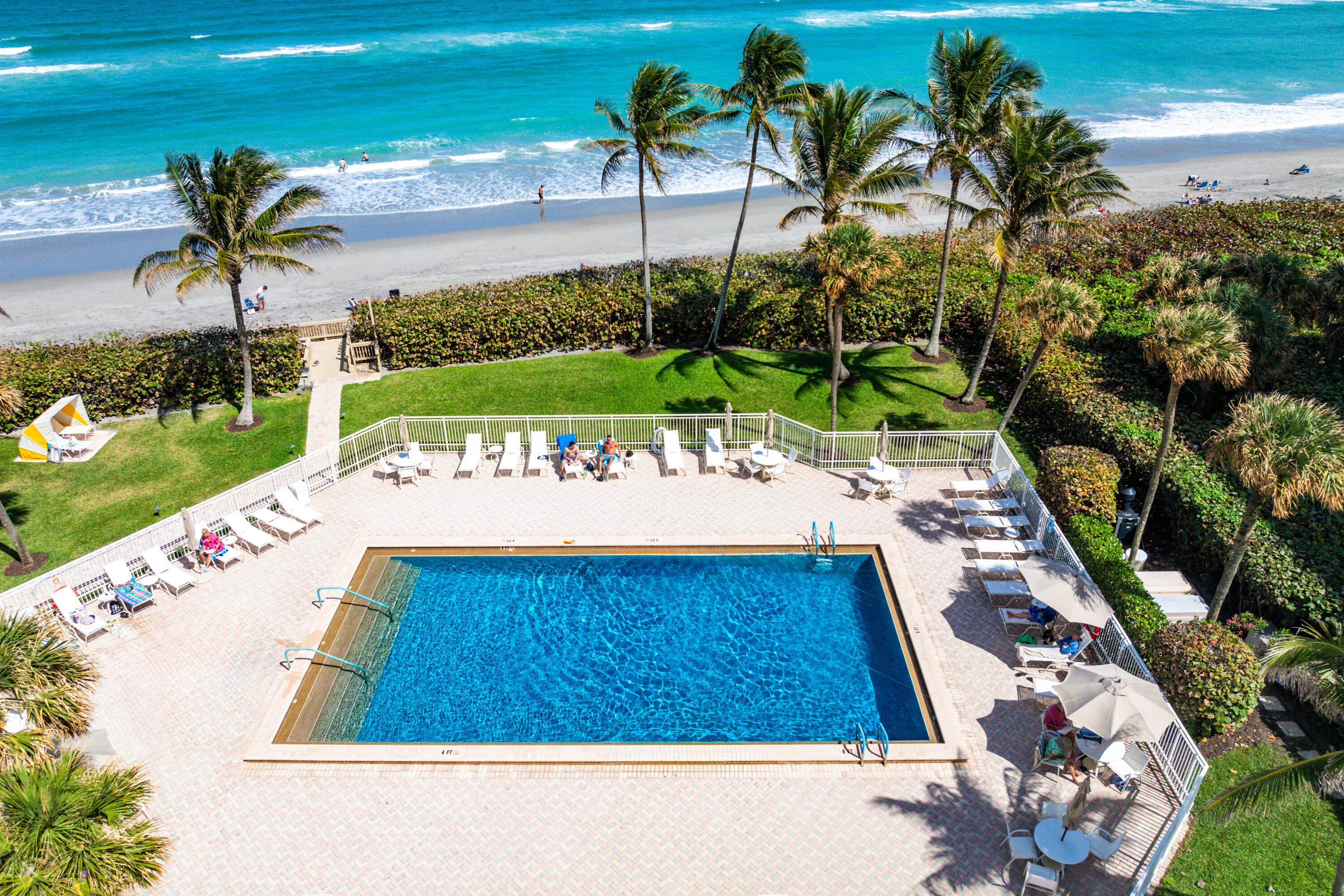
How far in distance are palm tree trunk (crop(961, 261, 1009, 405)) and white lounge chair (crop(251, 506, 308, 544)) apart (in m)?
18.2

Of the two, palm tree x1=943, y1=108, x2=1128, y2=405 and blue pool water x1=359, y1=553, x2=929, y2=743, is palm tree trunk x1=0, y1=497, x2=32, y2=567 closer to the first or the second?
blue pool water x1=359, y1=553, x2=929, y2=743

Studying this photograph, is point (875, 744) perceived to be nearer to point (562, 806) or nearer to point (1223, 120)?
point (562, 806)

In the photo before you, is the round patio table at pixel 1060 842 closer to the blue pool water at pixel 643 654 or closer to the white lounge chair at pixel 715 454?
the blue pool water at pixel 643 654

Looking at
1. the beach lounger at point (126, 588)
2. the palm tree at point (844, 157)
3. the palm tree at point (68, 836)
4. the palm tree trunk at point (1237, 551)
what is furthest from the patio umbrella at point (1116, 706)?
the beach lounger at point (126, 588)

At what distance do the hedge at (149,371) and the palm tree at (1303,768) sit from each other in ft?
86.6

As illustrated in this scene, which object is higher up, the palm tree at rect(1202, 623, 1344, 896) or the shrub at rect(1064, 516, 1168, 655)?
the palm tree at rect(1202, 623, 1344, 896)

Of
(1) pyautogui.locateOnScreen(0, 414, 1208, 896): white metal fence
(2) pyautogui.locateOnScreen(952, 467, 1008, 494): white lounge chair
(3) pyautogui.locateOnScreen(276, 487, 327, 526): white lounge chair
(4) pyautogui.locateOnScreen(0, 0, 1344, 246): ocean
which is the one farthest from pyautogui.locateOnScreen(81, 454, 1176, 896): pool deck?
(4) pyautogui.locateOnScreen(0, 0, 1344, 246): ocean

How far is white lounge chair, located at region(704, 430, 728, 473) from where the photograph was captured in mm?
22344

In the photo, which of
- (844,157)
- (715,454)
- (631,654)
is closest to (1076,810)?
(631,654)

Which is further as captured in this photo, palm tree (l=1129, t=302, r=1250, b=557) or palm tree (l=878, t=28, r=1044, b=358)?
palm tree (l=878, t=28, r=1044, b=358)

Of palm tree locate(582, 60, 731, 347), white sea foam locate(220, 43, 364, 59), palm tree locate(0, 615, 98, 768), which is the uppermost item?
white sea foam locate(220, 43, 364, 59)

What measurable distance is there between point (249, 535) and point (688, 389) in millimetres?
13261

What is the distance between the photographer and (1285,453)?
13.5m

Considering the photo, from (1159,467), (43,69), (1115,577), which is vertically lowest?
(1115,577)
